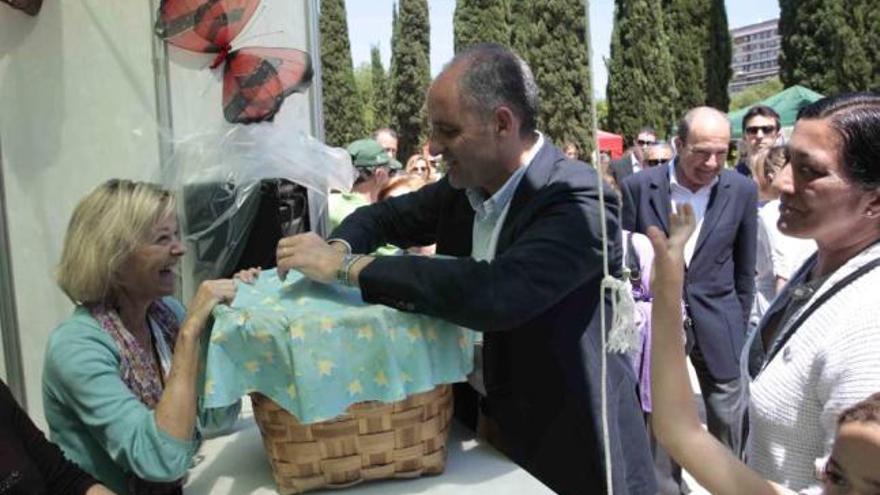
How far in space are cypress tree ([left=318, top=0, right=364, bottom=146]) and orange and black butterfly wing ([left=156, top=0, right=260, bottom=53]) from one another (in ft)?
68.4

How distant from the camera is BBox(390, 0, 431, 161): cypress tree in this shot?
23797 millimetres

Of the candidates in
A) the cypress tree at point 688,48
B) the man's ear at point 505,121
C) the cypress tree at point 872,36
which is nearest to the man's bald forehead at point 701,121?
the man's ear at point 505,121

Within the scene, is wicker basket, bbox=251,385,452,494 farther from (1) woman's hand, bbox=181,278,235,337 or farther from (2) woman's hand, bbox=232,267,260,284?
(2) woman's hand, bbox=232,267,260,284

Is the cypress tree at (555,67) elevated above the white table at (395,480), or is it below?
above

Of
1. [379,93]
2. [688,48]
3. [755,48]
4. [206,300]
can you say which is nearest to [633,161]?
[206,300]

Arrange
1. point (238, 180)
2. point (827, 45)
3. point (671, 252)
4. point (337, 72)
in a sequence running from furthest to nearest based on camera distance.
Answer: point (337, 72), point (827, 45), point (238, 180), point (671, 252)

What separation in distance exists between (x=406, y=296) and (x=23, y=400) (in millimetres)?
2360

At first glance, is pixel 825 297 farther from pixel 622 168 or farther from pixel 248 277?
pixel 622 168

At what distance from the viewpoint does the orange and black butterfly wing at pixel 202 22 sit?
325 centimetres

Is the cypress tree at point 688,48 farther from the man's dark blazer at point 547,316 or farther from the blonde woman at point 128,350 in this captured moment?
the blonde woman at point 128,350

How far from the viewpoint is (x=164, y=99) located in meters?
3.48

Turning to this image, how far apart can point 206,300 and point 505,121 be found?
0.69 metres

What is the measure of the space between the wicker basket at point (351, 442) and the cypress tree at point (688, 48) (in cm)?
1895

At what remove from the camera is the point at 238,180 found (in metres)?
3.39
